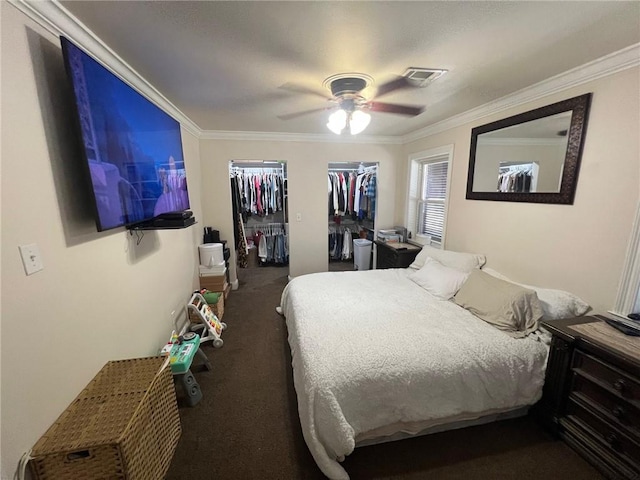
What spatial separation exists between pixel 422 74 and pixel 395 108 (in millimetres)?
778

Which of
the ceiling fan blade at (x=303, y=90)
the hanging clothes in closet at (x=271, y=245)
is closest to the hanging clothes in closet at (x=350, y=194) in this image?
the hanging clothes in closet at (x=271, y=245)

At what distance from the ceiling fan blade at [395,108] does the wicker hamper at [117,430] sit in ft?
8.76

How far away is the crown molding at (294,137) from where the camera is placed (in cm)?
360

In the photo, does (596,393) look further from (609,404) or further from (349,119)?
(349,119)

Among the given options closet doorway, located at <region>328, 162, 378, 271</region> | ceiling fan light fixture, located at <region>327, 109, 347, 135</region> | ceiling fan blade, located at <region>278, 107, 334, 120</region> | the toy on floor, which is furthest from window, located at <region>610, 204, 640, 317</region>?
the toy on floor

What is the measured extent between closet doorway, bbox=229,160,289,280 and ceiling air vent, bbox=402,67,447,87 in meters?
3.07

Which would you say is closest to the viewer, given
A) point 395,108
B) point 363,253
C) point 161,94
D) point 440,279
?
point 161,94

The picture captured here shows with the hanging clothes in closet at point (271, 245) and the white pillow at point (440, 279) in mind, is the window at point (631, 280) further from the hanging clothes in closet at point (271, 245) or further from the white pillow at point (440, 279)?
the hanging clothes in closet at point (271, 245)

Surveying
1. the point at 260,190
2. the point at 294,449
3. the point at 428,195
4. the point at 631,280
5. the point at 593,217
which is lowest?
the point at 294,449

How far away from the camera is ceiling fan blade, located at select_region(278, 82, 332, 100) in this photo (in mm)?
2016

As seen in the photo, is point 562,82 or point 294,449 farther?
point 562,82

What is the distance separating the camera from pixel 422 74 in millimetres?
1817

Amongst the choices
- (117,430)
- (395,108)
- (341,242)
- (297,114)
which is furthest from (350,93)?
(341,242)

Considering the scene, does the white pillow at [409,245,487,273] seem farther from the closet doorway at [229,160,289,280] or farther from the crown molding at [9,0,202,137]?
the crown molding at [9,0,202,137]
